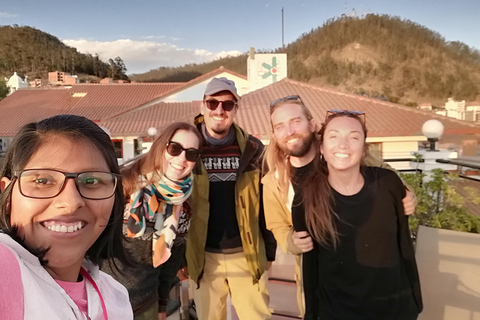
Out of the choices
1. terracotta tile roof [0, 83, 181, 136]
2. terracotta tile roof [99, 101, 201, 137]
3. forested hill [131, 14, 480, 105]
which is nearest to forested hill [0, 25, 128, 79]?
forested hill [131, 14, 480, 105]

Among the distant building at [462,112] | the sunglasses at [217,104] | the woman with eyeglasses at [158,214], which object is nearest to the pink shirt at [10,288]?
the woman with eyeglasses at [158,214]

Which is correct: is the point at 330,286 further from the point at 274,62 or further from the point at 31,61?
the point at 31,61

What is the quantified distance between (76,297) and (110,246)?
0.24 metres

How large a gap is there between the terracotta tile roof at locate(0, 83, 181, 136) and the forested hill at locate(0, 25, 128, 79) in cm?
6165

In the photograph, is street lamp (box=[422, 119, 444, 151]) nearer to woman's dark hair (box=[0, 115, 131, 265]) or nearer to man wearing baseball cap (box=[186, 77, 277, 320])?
man wearing baseball cap (box=[186, 77, 277, 320])

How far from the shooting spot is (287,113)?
1881mm

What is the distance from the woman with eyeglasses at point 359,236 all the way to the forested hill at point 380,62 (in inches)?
2581

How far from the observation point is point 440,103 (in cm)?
6400

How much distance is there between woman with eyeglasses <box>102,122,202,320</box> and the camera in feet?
5.22

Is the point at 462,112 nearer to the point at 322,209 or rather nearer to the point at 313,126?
the point at 313,126

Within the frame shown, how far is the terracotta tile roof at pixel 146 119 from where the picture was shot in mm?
13984

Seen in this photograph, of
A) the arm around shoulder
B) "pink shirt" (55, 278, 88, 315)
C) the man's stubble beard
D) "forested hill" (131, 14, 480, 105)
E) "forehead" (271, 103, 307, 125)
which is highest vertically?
"forested hill" (131, 14, 480, 105)

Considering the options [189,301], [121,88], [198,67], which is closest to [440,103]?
[198,67]

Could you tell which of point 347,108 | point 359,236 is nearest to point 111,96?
point 347,108
